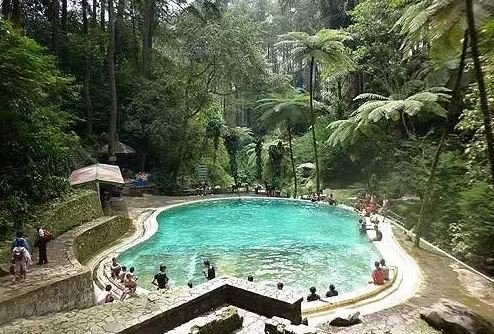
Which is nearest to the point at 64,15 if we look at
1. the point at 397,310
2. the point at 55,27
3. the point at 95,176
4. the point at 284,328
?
the point at 55,27

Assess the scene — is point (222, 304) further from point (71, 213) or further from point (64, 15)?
point (64, 15)

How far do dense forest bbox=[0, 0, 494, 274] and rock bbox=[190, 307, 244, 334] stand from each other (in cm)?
724

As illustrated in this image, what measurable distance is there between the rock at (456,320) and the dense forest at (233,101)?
4197mm

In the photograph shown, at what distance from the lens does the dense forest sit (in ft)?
40.5

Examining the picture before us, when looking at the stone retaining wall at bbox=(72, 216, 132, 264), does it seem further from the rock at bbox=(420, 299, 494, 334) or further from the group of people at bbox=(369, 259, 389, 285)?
the rock at bbox=(420, 299, 494, 334)

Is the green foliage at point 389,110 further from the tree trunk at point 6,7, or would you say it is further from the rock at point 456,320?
the tree trunk at point 6,7

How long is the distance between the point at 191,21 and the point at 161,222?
13.6 metres

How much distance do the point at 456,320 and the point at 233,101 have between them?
24.8 meters

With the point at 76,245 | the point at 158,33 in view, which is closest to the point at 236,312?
the point at 76,245

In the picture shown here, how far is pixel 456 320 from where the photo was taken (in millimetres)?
7027

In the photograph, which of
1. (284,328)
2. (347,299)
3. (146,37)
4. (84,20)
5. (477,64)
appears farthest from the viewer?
(146,37)

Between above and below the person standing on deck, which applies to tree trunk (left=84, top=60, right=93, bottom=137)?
above

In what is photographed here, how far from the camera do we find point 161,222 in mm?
17844

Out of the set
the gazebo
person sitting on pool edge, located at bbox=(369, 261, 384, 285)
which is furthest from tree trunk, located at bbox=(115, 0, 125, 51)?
person sitting on pool edge, located at bbox=(369, 261, 384, 285)
